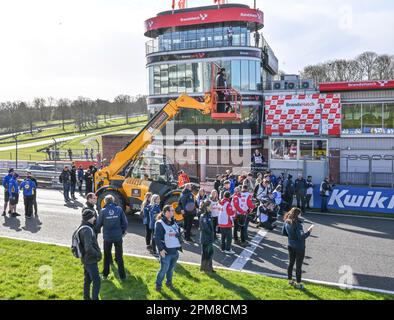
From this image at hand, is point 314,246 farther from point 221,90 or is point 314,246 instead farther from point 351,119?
point 351,119

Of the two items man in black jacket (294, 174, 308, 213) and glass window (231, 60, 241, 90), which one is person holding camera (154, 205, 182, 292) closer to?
man in black jacket (294, 174, 308, 213)

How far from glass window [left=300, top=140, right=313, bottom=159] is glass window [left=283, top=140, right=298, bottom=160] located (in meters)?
0.38

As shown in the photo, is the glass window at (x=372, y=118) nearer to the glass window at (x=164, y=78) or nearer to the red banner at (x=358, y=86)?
the red banner at (x=358, y=86)

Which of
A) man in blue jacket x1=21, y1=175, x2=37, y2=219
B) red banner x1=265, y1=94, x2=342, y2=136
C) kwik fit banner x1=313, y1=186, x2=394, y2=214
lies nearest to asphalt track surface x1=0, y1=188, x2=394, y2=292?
man in blue jacket x1=21, y1=175, x2=37, y2=219

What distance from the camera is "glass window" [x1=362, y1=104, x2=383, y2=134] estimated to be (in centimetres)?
2361

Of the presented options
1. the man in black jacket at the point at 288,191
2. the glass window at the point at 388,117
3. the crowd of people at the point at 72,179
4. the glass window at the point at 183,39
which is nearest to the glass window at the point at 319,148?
the glass window at the point at 388,117

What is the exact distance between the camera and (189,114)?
2981 cm

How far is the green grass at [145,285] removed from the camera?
7.70 m

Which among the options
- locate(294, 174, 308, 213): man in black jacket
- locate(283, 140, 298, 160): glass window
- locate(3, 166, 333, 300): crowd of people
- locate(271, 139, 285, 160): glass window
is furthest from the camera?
locate(271, 139, 285, 160): glass window

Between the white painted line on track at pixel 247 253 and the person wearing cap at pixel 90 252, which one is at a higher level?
the person wearing cap at pixel 90 252

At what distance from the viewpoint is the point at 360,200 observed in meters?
17.2

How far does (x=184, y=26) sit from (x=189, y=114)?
6.67m

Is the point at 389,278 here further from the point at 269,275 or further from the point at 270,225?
the point at 270,225

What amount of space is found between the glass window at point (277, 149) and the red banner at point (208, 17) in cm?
956
